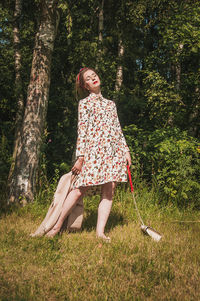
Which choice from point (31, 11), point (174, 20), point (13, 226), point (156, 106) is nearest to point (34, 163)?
point (13, 226)

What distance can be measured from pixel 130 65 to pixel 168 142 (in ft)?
38.3

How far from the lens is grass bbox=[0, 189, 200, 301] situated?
81.9 inches

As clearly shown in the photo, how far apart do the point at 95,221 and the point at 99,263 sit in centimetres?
146

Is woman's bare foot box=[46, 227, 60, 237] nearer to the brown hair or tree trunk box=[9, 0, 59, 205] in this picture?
tree trunk box=[9, 0, 59, 205]

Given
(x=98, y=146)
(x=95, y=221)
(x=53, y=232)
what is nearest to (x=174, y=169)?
(x=95, y=221)

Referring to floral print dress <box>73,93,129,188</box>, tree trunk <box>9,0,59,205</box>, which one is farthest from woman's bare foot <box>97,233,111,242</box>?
tree trunk <box>9,0,59,205</box>

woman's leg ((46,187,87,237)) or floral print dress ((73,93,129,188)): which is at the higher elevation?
floral print dress ((73,93,129,188))

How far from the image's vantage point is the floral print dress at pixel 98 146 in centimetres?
321

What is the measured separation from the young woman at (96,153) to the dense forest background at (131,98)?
1.53 metres

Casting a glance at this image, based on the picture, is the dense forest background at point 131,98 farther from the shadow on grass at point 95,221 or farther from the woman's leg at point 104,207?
the woman's leg at point 104,207

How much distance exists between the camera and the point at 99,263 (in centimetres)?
256

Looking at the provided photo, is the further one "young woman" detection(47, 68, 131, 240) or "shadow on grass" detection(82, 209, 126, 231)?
"shadow on grass" detection(82, 209, 126, 231)

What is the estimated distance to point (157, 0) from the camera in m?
8.98

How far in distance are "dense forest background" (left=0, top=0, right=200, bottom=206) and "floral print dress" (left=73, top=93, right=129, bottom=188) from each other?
1.60m
